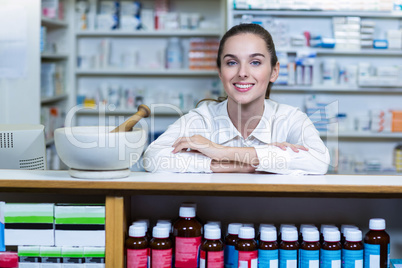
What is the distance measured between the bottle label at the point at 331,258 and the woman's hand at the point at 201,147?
1.66 feet

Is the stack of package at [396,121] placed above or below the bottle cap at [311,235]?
above

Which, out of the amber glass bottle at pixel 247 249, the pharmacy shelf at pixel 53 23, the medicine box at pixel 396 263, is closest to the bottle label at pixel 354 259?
the medicine box at pixel 396 263

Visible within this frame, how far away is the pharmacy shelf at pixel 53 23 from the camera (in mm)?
4495

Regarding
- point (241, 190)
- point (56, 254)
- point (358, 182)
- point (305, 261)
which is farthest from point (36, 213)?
point (358, 182)

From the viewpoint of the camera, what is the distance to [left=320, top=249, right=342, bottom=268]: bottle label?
54.2 inches

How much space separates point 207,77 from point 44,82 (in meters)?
1.57

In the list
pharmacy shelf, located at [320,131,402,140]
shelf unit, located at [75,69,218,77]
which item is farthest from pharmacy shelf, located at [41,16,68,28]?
pharmacy shelf, located at [320,131,402,140]

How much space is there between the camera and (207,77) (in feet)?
17.1

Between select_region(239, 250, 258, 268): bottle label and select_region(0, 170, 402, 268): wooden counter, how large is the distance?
16cm

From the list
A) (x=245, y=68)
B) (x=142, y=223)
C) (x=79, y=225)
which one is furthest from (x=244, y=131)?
(x=79, y=225)

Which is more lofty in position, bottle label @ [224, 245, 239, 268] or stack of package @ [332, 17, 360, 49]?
stack of package @ [332, 17, 360, 49]

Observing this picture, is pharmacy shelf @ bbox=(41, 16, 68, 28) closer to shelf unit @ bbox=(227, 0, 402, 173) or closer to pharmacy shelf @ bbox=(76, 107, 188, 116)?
pharmacy shelf @ bbox=(76, 107, 188, 116)

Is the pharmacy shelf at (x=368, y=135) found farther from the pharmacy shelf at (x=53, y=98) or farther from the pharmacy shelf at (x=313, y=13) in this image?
the pharmacy shelf at (x=53, y=98)

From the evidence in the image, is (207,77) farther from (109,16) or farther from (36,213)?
(36,213)
